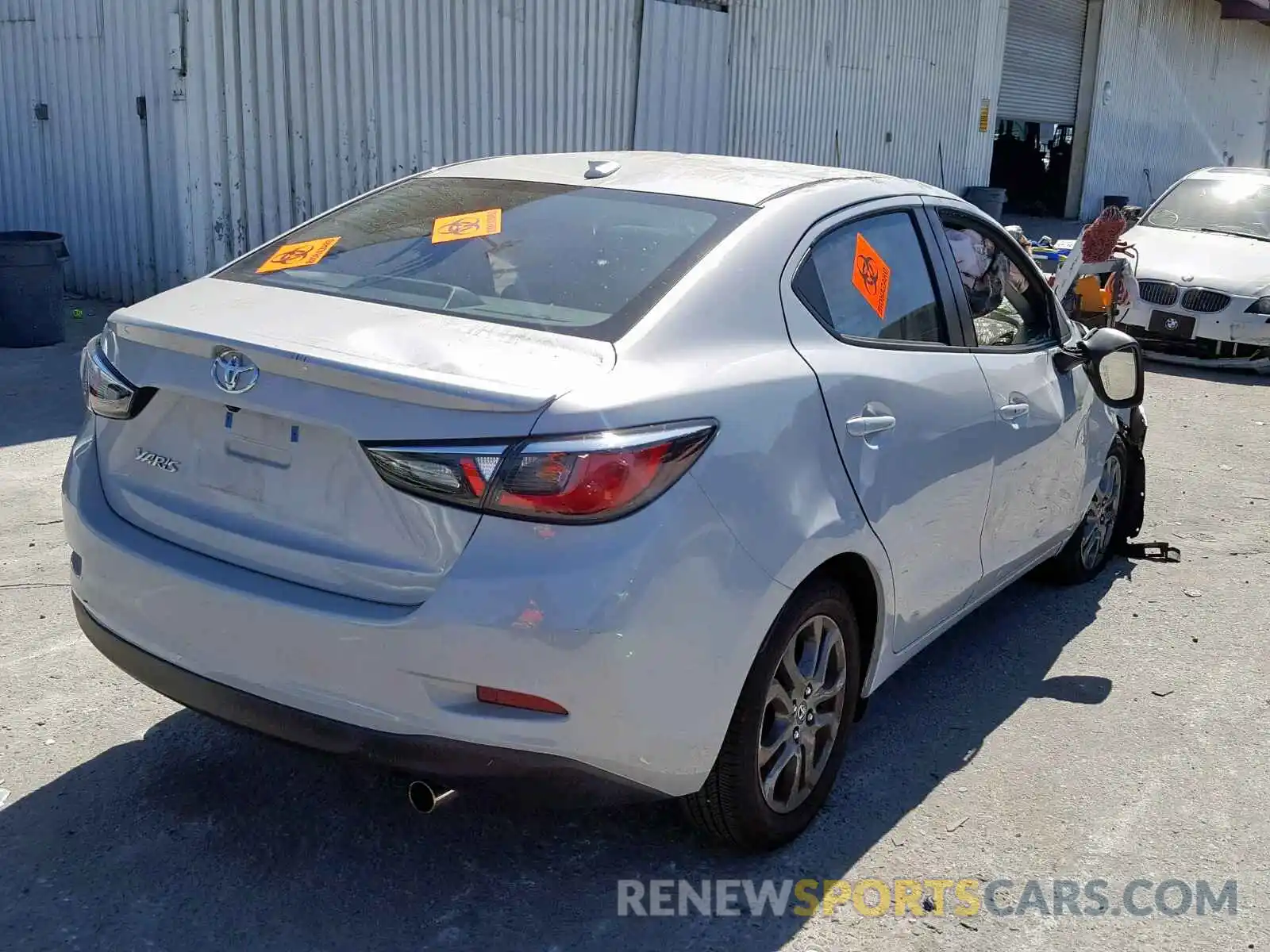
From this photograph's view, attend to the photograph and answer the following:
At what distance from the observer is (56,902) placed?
118 inches

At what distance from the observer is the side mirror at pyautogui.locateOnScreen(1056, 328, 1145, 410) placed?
4785 mm

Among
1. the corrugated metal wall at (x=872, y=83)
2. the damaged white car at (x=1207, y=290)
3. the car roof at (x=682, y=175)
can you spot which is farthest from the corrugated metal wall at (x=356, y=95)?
the car roof at (x=682, y=175)

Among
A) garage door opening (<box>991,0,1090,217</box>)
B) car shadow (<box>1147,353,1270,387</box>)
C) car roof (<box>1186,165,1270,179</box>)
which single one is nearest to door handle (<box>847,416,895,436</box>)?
car shadow (<box>1147,353,1270,387</box>)

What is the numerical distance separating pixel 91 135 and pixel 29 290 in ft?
6.90

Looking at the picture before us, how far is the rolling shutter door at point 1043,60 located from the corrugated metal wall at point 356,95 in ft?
42.4

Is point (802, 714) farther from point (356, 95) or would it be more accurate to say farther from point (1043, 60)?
point (1043, 60)

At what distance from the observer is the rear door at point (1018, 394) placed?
4.18 metres

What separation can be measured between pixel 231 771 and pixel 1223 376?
9.99 m

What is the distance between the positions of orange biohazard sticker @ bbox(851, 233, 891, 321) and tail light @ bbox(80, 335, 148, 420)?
1934mm

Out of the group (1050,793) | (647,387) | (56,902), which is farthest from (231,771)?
(1050,793)

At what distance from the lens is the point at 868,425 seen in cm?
339

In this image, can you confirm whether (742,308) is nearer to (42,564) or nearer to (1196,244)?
(42,564)

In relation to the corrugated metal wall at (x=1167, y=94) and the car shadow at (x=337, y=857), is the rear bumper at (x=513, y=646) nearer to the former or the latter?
the car shadow at (x=337, y=857)

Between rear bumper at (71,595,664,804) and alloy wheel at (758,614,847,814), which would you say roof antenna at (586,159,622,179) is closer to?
alloy wheel at (758,614,847,814)
